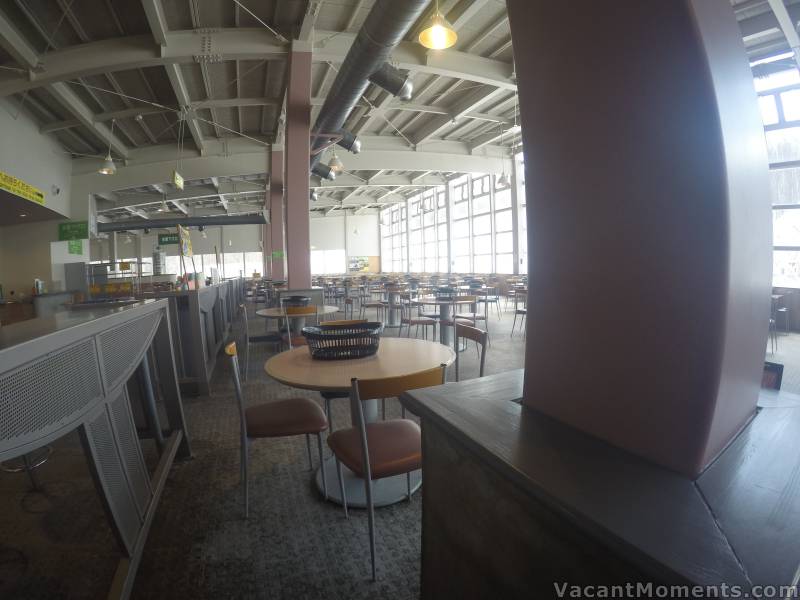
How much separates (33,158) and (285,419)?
33.3 feet

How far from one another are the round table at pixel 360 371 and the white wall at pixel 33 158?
8839 millimetres

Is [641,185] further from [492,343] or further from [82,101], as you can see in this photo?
[82,101]

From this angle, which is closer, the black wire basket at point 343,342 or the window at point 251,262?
the black wire basket at point 343,342

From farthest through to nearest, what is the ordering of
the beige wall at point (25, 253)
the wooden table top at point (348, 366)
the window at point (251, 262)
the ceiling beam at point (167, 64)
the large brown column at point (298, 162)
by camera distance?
the window at point (251, 262) → the beige wall at point (25, 253) → the large brown column at point (298, 162) → the ceiling beam at point (167, 64) → the wooden table top at point (348, 366)

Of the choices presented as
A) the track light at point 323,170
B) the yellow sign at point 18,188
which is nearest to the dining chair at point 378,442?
the yellow sign at point 18,188

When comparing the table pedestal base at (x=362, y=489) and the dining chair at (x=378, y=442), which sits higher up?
the dining chair at (x=378, y=442)

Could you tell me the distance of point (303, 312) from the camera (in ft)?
13.8

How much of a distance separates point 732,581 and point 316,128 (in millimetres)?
8212

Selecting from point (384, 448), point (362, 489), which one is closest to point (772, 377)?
point (384, 448)

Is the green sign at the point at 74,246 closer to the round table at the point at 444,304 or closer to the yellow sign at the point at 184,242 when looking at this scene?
the yellow sign at the point at 184,242

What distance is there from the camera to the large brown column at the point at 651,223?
0.64m

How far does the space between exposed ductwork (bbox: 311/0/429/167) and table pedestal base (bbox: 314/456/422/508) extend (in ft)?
13.6

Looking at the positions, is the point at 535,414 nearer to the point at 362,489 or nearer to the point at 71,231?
the point at 362,489

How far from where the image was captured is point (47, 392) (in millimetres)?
1071
